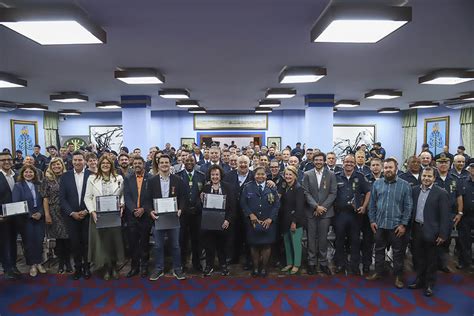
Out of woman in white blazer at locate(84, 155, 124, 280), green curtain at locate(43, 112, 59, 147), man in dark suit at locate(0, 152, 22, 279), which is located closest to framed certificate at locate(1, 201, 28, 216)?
man in dark suit at locate(0, 152, 22, 279)

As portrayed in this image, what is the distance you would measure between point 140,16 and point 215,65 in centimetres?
Answer: 276

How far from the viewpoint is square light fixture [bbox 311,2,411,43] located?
3041 mm

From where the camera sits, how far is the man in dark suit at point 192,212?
478cm

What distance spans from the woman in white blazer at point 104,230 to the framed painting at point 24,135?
12.8m

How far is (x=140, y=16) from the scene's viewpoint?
3.62 meters

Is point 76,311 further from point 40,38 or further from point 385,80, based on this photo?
point 385,80

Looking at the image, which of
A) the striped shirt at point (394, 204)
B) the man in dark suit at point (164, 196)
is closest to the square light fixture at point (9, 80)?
the man in dark suit at point (164, 196)

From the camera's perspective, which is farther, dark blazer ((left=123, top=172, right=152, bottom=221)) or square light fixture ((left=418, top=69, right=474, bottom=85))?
square light fixture ((left=418, top=69, right=474, bottom=85))

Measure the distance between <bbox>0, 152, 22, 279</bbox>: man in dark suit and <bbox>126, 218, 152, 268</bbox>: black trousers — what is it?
177 cm

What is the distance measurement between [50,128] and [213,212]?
15208 millimetres

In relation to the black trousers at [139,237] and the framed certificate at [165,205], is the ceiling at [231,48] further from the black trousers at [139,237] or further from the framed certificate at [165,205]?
the black trousers at [139,237]

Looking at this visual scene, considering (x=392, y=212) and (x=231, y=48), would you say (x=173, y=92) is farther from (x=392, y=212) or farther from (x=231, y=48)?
(x=392, y=212)

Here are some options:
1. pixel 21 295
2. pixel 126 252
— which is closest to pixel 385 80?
pixel 126 252

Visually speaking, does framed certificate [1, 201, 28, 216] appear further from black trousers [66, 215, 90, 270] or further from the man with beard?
the man with beard
